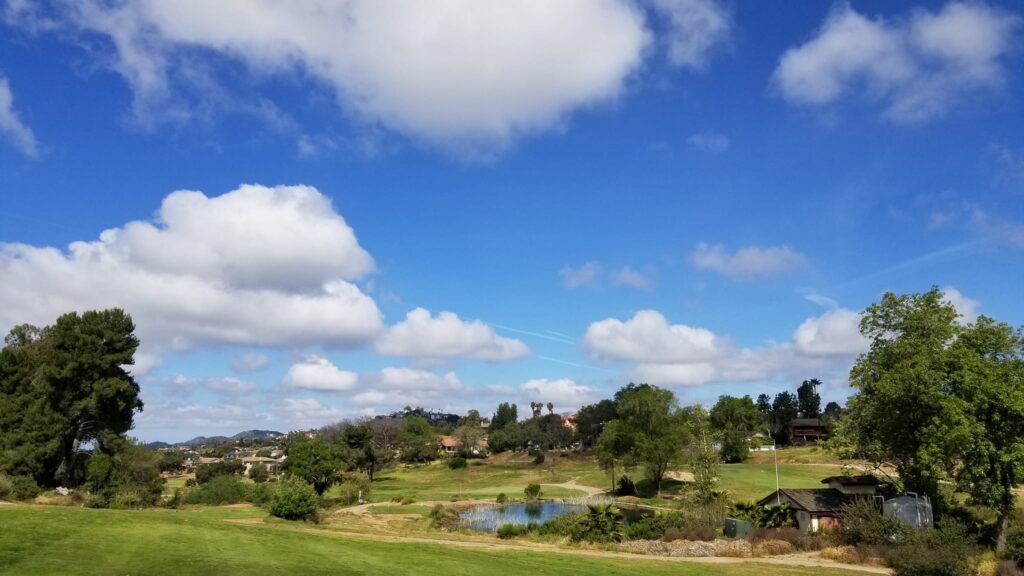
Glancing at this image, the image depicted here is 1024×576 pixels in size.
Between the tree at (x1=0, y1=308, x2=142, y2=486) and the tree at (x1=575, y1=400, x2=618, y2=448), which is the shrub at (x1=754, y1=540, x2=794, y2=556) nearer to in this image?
the tree at (x1=0, y1=308, x2=142, y2=486)

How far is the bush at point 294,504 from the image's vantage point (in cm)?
4053

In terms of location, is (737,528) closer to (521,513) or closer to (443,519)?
(443,519)

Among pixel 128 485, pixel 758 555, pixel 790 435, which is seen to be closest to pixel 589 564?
pixel 758 555

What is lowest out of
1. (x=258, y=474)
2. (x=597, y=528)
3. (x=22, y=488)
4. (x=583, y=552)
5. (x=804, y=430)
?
(x=258, y=474)

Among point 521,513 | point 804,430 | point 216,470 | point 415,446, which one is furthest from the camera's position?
point 804,430

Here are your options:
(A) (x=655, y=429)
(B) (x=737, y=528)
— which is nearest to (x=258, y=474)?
(A) (x=655, y=429)

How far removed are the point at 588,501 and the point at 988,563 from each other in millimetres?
45736

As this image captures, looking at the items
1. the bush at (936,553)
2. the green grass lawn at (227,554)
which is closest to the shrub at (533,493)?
the green grass lawn at (227,554)

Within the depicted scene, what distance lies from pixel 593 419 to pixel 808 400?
66.0 meters

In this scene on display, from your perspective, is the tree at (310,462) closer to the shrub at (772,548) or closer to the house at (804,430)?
the shrub at (772,548)

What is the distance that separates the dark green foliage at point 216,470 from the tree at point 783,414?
114539 millimetres

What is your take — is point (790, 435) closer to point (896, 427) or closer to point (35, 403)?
point (896, 427)

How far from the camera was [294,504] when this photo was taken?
40.8 metres

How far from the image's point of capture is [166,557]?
20.5m
